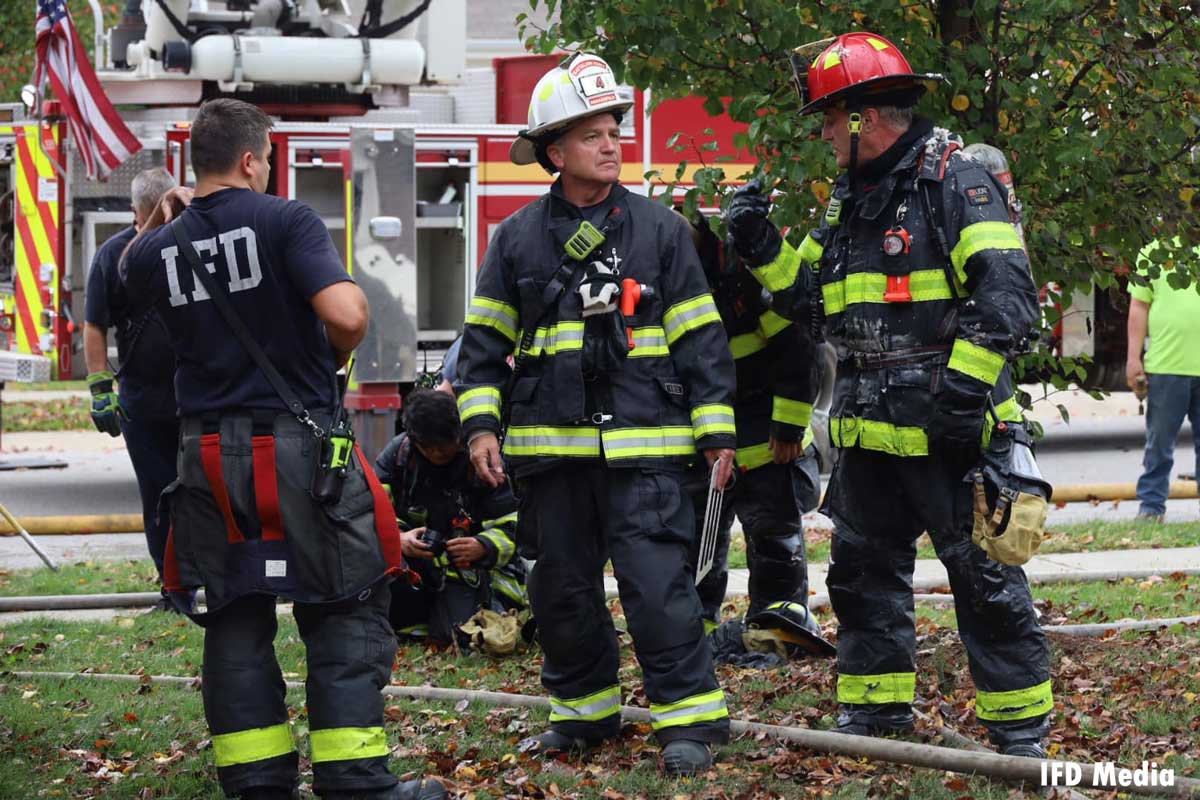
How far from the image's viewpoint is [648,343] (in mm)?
4766

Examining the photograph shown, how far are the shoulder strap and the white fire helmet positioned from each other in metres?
1.08

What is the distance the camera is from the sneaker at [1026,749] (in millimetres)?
4621

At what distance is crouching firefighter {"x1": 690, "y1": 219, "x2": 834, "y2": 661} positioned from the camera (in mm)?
5598

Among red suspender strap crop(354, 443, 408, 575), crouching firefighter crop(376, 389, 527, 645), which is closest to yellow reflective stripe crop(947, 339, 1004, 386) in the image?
red suspender strap crop(354, 443, 408, 575)

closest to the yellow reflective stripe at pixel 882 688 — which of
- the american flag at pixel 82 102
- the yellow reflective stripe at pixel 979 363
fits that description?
the yellow reflective stripe at pixel 979 363

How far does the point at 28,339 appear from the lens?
35.5ft

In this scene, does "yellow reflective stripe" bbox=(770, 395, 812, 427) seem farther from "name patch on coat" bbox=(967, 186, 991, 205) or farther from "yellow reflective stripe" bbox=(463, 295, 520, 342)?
"name patch on coat" bbox=(967, 186, 991, 205)

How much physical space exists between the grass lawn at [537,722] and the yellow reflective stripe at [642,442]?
2.97 feet

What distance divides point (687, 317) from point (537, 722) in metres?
1.48

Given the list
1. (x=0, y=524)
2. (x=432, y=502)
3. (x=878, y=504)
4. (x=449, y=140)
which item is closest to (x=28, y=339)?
(x=0, y=524)

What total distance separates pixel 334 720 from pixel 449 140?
7.10 metres

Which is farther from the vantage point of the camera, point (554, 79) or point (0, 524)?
point (0, 524)

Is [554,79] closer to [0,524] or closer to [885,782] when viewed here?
[885,782]

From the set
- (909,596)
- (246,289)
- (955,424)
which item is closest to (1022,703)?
(909,596)
